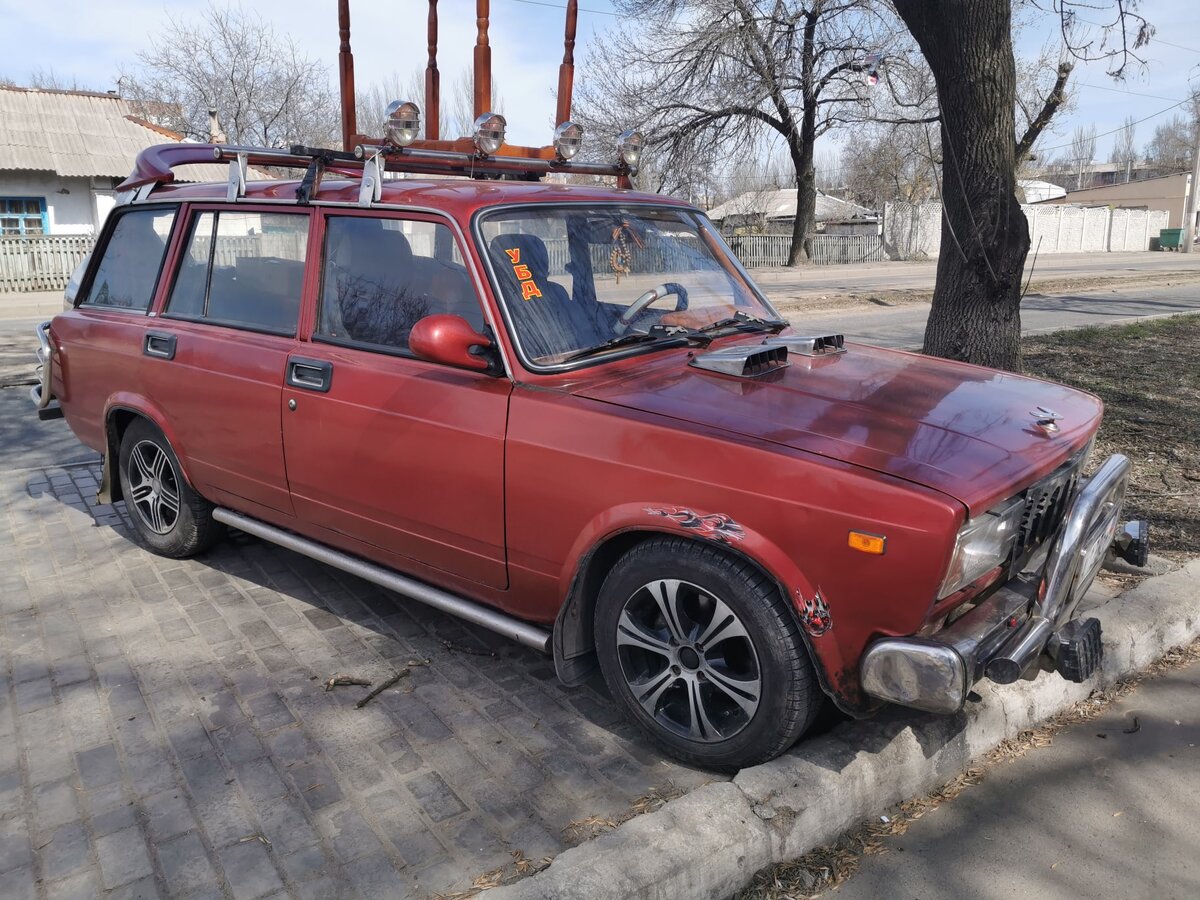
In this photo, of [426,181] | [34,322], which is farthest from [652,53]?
[426,181]

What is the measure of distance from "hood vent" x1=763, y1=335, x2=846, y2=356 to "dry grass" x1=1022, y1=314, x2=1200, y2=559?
8.00ft

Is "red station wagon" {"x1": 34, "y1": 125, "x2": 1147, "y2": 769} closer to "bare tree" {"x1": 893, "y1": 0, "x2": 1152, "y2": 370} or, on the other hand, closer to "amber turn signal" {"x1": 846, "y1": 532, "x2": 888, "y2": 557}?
"amber turn signal" {"x1": 846, "y1": 532, "x2": 888, "y2": 557}

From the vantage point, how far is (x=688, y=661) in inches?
121

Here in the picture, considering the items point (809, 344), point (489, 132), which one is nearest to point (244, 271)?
point (489, 132)

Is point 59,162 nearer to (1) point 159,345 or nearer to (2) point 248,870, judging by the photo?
(1) point 159,345

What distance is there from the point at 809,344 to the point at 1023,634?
1.40 m

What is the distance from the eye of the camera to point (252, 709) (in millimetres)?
3588

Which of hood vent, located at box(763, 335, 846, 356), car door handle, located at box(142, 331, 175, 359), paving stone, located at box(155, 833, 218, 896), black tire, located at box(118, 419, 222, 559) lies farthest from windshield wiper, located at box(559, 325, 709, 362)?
black tire, located at box(118, 419, 222, 559)

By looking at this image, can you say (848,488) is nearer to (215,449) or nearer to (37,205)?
(215,449)

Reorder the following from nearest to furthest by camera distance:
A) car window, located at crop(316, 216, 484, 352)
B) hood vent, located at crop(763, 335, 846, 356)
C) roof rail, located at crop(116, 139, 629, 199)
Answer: car window, located at crop(316, 216, 484, 352), hood vent, located at crop(763, 335, 846, 356), roof rail, located at crop(116, 139, 629, 199)

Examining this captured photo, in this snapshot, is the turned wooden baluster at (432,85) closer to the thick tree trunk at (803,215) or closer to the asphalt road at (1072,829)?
the asphalt road at (1072,829)

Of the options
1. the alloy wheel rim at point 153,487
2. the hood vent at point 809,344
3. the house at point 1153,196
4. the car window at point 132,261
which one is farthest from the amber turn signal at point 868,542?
the house at point 1153,196

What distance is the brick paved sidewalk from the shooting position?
2.76 metres

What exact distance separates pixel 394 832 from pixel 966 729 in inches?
76.8
